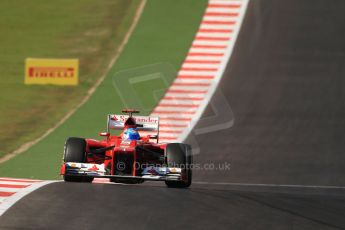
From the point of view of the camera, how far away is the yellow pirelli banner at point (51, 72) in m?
24.1

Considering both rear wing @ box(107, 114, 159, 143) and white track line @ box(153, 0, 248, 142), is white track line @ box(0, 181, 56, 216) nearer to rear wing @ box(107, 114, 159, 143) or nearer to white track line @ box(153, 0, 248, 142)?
rear wing @ box(107, 114, 159, 143)

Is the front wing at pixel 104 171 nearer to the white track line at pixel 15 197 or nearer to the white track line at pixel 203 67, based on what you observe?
the white track line at pixel 15 197

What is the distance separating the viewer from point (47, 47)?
2577 centimetres

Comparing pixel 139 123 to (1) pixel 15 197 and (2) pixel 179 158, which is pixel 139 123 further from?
(1) pixel 15 197

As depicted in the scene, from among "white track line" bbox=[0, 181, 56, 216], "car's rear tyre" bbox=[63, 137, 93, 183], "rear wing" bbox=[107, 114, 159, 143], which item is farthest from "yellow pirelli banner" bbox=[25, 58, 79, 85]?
"white track line" bbox=[0, 181, 56, 216]

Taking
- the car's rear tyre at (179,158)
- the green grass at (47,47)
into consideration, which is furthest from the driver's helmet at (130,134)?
the green grass at (47,47)

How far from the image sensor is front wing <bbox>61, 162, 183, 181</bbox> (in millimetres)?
14664

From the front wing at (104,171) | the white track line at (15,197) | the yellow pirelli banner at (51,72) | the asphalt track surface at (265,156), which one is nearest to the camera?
the asphalt track surface at (265,156)

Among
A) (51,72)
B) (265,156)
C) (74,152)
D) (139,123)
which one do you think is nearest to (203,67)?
(51,72)

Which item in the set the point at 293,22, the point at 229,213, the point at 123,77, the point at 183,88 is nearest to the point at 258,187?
the point at 229,213

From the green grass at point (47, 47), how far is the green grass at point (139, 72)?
0.55 metres

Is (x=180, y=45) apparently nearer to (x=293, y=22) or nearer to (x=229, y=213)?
(x=293, y=22)

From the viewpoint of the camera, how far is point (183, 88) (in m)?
Result: 23.1

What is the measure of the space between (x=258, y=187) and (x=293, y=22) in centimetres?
1051
